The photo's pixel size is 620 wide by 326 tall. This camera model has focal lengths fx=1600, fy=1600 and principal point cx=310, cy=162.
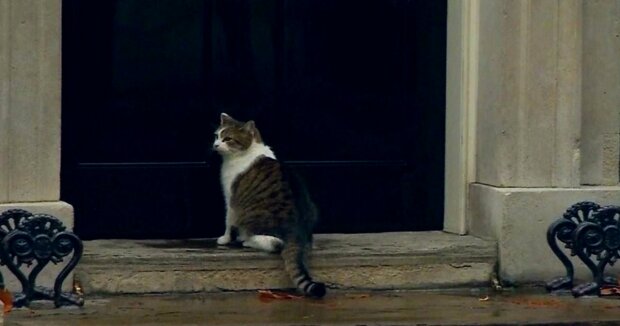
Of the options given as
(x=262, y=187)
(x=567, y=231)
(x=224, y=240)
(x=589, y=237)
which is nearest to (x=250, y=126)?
(x=262, y=187)

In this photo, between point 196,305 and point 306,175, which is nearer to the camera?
point 196,305

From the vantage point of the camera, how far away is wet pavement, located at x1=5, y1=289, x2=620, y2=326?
872 cm

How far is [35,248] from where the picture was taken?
8.78m

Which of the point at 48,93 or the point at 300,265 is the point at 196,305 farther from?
the point at 48,93

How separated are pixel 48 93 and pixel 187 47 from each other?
128cm

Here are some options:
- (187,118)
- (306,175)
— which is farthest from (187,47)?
(306,175)

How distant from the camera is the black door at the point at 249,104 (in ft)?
33.1

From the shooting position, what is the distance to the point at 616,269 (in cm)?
1027

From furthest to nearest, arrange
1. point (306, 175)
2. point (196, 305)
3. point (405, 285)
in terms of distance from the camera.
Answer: point (306, 175)
point (405, 285)
point (196, 305)

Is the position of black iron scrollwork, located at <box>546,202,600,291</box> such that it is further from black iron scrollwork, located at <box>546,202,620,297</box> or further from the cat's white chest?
the cat's white chest

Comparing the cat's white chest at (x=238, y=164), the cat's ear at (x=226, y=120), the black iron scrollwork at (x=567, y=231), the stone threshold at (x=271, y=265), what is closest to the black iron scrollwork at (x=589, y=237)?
the black iron scrollwork at (x=567, y=231)

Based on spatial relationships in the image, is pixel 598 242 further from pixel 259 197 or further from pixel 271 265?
pixel 259 197

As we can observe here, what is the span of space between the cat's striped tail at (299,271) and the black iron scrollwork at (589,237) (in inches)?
57.5

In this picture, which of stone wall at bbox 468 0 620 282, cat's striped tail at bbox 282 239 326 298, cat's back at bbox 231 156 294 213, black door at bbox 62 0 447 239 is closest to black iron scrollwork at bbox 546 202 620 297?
stone wall at bbox 468 0 620 282
